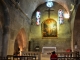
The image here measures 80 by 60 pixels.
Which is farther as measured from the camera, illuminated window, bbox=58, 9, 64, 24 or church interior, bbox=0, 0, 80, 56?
illuminated window, bbox=58, 9, 64, 24

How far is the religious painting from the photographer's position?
65.3 ft

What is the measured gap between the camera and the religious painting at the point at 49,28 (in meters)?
19.9

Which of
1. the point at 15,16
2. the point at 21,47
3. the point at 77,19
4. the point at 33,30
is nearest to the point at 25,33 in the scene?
the point at 21,47

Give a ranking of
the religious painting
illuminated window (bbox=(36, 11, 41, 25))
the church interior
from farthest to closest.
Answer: illuminated window (bbox=(36, 11, 41, 25))
the religious painting
the church interior

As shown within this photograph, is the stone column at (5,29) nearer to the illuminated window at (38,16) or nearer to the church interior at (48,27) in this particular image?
the church interior at (48,27)

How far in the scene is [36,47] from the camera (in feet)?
64.0

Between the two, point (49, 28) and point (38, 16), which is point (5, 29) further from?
point (49, 28)

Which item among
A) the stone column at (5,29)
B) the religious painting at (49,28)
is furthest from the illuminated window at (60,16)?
the stone column at (5,29)

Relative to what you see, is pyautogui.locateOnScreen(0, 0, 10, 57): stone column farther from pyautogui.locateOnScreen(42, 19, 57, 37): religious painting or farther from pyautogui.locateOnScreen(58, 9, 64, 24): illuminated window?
pyautogui.locateOnScreen(58, 9, 64, 24): illuminated window

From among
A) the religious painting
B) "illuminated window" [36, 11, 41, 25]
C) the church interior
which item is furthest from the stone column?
the religious painting

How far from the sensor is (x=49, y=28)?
797 inches

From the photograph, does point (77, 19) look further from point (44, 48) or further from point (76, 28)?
point (44, 48)

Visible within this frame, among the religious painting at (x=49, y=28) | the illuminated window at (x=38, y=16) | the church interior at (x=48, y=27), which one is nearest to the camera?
the church interior at (x=48, y=27)

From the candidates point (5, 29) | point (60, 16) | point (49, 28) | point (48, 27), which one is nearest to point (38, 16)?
point (48, 27)
